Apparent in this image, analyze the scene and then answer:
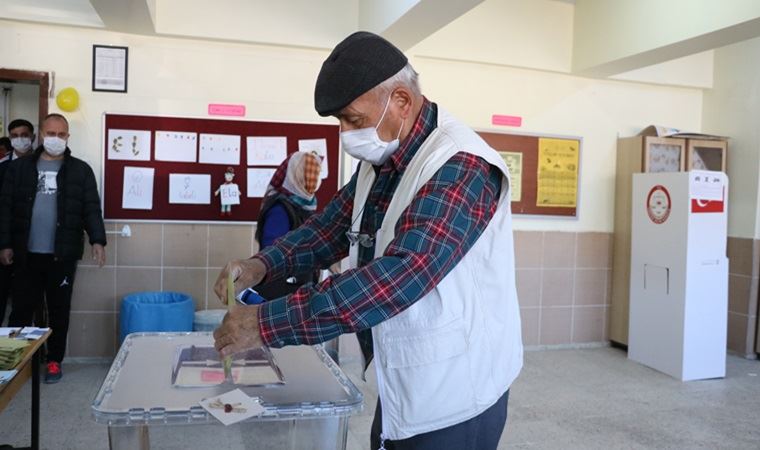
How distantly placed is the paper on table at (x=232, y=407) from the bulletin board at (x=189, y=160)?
3003 millimetres

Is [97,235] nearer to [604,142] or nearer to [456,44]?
[456,44]

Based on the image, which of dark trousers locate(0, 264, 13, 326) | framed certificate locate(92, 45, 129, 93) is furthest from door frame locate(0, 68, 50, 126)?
dark trousers locate(0, 264, 13, 326)

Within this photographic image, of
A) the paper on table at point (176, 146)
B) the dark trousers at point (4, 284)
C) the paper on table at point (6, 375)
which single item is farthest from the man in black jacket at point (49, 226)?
the paper on table at point (6, 375)

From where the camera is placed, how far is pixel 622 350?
5016 mm

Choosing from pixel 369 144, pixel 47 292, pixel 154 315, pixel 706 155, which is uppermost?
pixel 706 155

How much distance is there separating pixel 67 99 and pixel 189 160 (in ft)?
2.64

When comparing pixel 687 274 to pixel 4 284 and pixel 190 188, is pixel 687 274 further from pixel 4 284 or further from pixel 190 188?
pixel 4 284

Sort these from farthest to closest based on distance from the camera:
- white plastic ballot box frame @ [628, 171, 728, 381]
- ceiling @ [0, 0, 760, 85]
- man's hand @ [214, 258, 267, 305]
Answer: white plastic ballot box frame @ [628, 171, 728, 381], ceiling @ [0, 0, 760, 85], man's hand @ [214, 258, 267, 305]

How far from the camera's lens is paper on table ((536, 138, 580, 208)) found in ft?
16.0

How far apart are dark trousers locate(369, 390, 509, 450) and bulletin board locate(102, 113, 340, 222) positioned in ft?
10.4

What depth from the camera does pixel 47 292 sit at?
3752 mm

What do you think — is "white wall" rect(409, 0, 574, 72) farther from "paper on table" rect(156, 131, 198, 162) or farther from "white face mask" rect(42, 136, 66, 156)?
"white face mask" rect(42, 136, 66, 156)

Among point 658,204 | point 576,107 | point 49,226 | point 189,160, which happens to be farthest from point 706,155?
point 49,226

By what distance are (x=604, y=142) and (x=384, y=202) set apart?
13.6 feet
